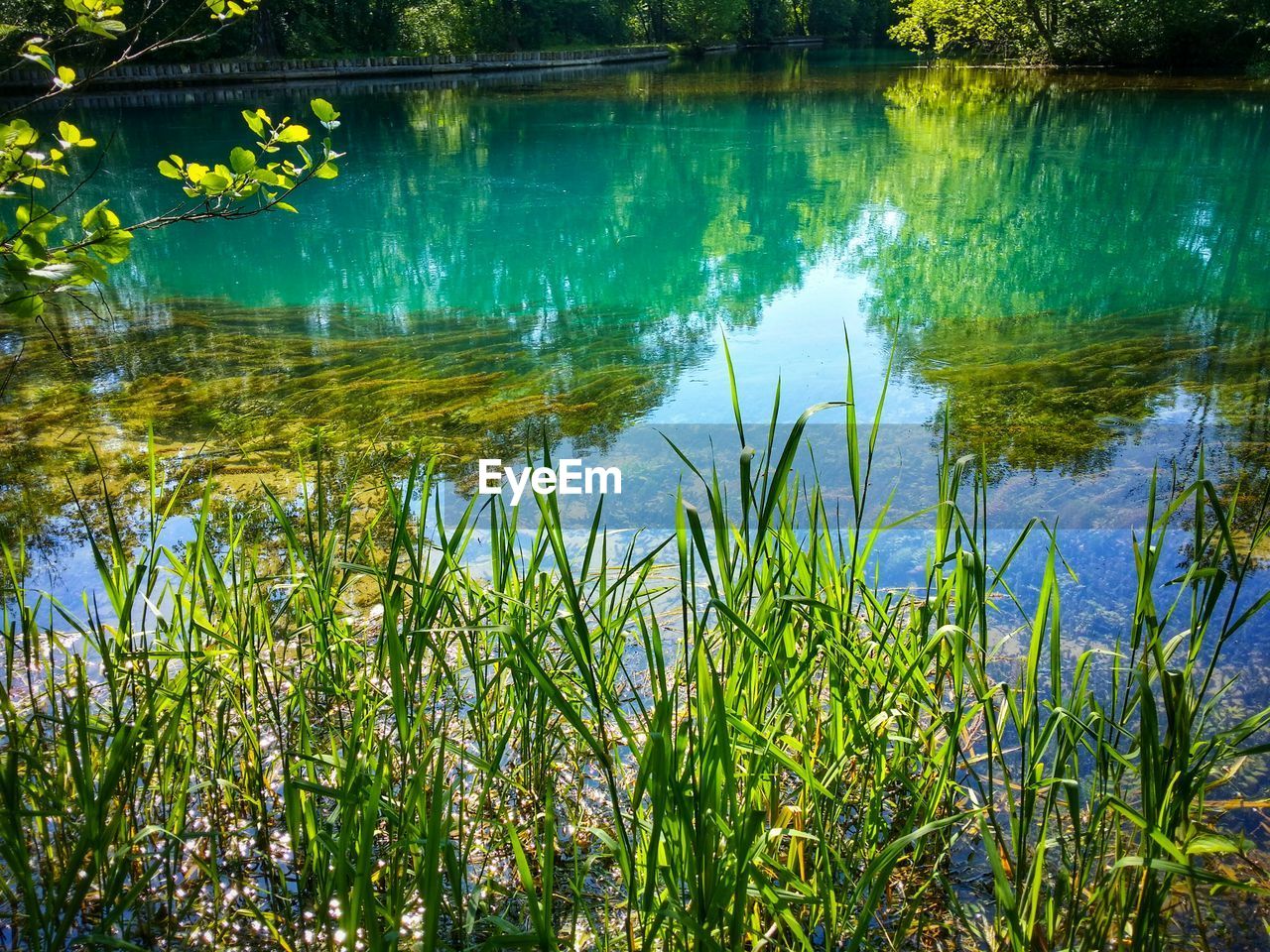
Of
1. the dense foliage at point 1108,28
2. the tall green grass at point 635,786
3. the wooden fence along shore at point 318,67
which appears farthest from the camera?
the wooden fence along shore at point 318,67

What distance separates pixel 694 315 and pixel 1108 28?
20995 millimetres

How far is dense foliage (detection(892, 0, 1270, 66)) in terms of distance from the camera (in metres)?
20.7

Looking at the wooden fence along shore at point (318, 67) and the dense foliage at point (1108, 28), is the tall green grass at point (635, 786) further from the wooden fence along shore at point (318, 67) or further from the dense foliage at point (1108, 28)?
the dense foliage at point (1108, 28)

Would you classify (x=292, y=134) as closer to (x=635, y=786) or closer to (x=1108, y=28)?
(x=635, y=786)

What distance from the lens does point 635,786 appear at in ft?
4.53

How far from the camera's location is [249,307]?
21.9 ft

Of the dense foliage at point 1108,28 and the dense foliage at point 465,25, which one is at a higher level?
the dense foliage at point 465,25

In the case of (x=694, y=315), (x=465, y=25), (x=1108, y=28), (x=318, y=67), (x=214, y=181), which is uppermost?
(x=465, y=25)

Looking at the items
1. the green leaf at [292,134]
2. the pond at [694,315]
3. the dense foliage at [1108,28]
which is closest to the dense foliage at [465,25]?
the pond at [694,315]

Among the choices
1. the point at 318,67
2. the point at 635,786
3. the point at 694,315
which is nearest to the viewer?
the point at 635,786

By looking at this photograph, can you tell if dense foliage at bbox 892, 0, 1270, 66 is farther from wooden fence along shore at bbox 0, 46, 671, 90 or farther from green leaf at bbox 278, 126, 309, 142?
green leaf at bbox 278, 126, 309, 142

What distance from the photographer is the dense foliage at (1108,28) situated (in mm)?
20656

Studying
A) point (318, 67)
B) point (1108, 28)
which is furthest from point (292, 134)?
point (318, 67)

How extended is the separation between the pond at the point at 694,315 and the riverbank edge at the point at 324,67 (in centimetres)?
924
